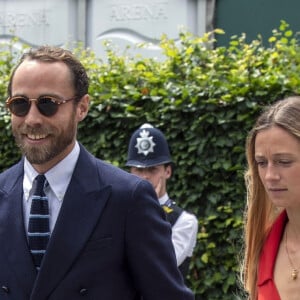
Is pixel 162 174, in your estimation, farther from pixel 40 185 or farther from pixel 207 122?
pixel 40 185

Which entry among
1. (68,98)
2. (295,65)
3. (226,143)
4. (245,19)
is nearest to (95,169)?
(68,98)

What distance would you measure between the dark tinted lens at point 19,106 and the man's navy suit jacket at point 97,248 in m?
0.28

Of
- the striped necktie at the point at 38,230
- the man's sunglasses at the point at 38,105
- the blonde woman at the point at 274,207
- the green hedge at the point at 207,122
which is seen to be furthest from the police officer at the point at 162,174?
the man's sunglasses at the point at 38,105

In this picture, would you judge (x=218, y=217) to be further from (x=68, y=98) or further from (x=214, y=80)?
(x=68, y=98)

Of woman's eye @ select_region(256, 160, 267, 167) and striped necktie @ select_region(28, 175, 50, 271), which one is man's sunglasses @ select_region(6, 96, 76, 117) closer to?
striped necktie @ select_region(28, 175, 50, 271)

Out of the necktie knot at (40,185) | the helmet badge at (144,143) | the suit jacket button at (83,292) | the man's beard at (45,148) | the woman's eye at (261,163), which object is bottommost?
the suit jacket button at (83,292)

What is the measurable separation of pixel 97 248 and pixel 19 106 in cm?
56

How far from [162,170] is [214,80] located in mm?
909

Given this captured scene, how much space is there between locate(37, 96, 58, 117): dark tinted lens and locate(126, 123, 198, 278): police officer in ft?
8.86

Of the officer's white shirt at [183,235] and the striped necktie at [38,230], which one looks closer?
the striped necktie at [38,230]

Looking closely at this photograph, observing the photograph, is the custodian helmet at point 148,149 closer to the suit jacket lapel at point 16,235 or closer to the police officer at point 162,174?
the police officer at point 162,174

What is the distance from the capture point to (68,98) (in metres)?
3.08

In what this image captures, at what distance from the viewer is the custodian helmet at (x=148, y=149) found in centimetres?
588

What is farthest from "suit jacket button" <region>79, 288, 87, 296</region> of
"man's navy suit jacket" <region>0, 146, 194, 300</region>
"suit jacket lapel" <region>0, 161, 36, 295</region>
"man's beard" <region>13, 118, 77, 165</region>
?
"man's beard" <region>13, 118, 77, 165</region>
